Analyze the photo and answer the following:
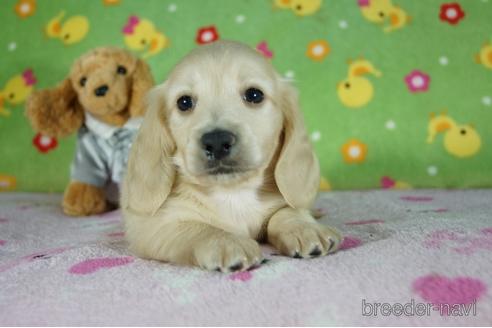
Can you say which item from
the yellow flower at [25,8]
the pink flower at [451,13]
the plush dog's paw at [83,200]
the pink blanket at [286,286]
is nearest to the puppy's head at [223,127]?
the pink blanket at [286,286]

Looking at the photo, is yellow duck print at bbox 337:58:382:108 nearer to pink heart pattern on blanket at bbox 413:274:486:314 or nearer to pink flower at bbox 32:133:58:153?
pink flower at bbox 32:133:58:153

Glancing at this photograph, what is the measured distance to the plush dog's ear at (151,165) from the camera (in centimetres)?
147

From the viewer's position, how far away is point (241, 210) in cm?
150

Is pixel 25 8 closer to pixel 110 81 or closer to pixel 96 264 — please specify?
pixel 110 81

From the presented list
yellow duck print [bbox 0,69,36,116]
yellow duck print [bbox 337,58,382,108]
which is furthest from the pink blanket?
yellow duck print [bbox 0,69,36,116]

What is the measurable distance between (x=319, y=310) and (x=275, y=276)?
155 mm

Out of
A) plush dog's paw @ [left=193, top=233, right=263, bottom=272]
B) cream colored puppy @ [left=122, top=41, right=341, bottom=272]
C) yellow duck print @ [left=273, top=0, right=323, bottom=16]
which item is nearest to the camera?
plush dog's paw @ [left=193, top=233, right=263, bottom=272]

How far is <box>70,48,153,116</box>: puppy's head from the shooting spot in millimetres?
2295

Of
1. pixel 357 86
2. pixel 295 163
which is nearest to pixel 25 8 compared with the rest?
pixel 357 86

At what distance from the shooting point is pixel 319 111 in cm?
283

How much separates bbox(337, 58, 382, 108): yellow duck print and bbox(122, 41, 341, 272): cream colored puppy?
127cm

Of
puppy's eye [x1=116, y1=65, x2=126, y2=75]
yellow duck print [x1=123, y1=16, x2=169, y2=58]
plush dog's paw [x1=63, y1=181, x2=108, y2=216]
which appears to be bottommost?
plush dog's paw [x1=63, y1=181, x2=108, y2=216]

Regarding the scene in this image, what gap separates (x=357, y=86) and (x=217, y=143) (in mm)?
1721

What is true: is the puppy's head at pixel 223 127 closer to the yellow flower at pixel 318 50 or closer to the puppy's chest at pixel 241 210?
the puppy's chest at pixel 241 210
